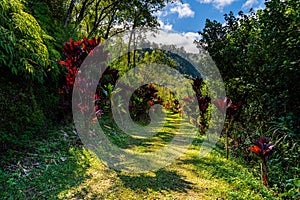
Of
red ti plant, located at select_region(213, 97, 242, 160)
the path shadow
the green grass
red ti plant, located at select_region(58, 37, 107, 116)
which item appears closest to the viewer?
the green grass

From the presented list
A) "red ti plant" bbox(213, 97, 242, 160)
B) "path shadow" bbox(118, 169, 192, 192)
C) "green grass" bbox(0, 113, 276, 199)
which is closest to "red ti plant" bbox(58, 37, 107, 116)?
"green grass" bbox(0, 113, 276, 199)

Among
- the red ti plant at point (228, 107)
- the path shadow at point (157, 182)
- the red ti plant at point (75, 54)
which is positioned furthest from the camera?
the red ti plant at point (75, 54)

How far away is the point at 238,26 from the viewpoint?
5.18 m

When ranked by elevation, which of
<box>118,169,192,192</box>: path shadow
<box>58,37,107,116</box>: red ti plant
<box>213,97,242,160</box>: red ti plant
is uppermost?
<box>58,37,107,116</box>: red ti plant

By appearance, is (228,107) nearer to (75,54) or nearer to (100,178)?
(100,178)

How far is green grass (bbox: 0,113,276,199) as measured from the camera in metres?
2.45

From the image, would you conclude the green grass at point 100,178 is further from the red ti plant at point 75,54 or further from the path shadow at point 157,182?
the red ti plant at point 75,54

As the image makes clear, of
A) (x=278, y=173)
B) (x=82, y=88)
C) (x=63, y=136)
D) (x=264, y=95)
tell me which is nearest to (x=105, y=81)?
(x=82, y=88)

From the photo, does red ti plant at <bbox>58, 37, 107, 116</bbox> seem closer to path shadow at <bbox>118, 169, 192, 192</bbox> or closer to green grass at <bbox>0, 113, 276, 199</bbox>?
green grass at <bbox>0, 113, 276, 199</bbox>

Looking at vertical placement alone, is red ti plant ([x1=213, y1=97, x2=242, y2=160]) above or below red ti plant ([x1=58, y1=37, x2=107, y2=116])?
below

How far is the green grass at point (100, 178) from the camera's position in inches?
96.3

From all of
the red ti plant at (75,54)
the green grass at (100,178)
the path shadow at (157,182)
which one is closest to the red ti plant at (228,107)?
the green grass at (100,178)

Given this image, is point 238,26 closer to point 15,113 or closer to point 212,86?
point 212,86

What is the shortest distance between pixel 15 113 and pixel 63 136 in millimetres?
914
